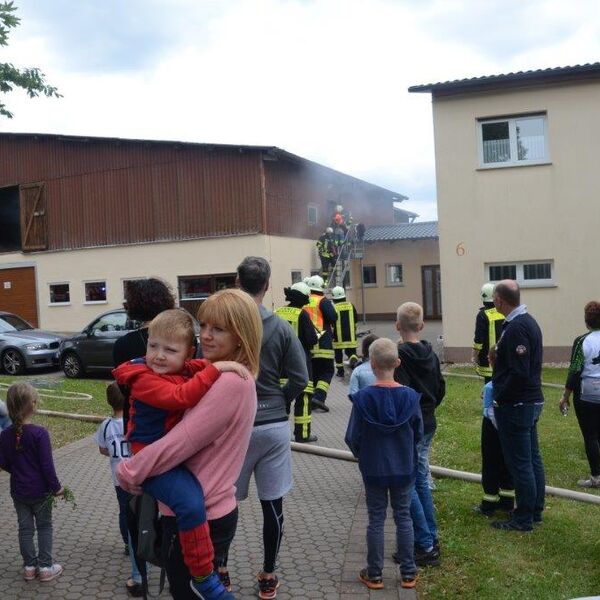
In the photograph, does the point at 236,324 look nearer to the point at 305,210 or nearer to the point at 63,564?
the point at 63,564

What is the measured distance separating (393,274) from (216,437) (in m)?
30.2

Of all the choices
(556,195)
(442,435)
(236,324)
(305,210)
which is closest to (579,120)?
(556,195)

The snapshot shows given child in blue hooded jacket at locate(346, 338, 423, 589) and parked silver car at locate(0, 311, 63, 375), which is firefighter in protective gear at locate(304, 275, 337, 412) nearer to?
child in blue hooded jacket at locate(346, 338, 423, 589)

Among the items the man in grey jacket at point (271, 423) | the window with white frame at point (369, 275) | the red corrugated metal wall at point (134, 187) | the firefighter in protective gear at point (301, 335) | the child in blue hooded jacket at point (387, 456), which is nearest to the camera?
the man in grey jacket at point (271, 423)

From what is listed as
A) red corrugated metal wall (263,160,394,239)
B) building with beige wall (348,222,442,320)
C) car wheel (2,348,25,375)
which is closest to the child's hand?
car wheel (2,348,25,375)

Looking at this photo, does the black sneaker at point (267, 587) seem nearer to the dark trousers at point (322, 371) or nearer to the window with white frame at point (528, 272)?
the dark trousers at point (322, 371)

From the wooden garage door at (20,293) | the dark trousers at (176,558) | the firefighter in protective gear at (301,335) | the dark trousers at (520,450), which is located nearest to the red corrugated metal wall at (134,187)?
the wooden garage door at (20,293)

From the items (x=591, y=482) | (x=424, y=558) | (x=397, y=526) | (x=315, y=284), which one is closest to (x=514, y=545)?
(x=424, y=558)

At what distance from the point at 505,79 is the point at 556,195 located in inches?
112

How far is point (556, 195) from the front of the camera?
52.8ft

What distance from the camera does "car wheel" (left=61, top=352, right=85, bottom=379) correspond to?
52.5 feet

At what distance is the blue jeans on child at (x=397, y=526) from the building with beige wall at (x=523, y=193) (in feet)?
42.2

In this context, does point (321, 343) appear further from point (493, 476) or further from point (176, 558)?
point (176, 558)

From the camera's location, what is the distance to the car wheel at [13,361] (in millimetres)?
17000
